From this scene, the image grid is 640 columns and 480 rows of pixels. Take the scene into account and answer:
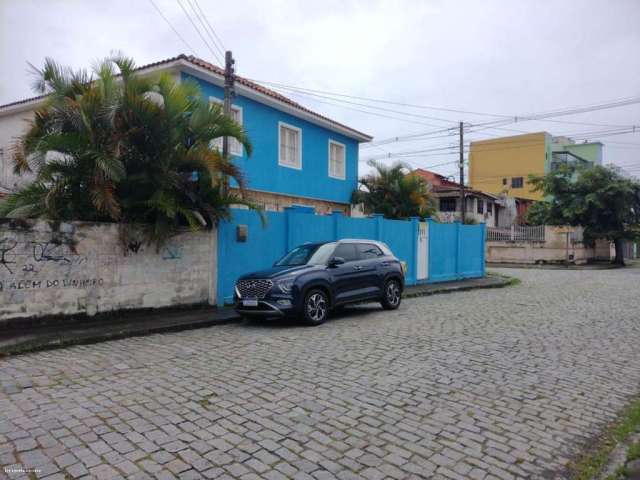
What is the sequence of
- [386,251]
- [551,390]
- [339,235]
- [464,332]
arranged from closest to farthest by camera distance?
[551,390]
[464,332]
[386,251]
[339,235]

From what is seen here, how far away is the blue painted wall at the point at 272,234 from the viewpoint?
1154cm

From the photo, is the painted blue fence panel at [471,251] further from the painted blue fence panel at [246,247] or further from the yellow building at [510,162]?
the yellow building at [510,162]

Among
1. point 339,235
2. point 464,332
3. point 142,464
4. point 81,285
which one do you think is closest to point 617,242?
point 339,235

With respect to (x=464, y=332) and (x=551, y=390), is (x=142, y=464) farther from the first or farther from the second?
(x=464, y=332)

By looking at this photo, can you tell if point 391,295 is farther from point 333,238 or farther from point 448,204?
point 448,204

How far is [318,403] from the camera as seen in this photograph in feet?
16.3

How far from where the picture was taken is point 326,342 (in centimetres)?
791

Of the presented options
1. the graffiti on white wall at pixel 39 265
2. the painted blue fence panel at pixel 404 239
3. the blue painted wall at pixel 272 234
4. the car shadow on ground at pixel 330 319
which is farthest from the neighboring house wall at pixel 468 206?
the graffiti on white wall at pixel 39 265

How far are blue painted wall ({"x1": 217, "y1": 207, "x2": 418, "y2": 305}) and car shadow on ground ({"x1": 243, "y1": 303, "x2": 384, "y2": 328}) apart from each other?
171 cm

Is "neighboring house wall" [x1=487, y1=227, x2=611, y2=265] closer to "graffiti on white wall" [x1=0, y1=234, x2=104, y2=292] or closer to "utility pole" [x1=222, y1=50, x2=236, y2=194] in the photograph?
"utility pole" [x1=222, y1=50, x2=236, y2=194]

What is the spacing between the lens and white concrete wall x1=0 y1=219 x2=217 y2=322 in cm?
830

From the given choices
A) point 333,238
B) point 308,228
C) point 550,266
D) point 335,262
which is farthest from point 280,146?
point 550,266

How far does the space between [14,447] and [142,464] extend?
114 cm

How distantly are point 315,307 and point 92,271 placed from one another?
14.3ft
